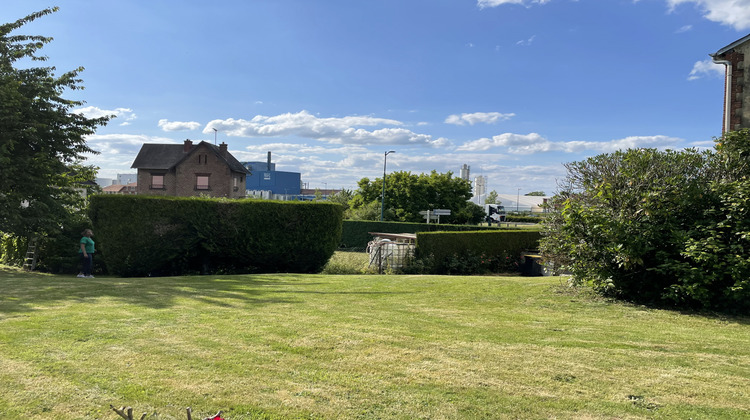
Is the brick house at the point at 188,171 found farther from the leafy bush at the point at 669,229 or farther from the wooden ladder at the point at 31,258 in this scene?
the leafy bush at the point at 669,229

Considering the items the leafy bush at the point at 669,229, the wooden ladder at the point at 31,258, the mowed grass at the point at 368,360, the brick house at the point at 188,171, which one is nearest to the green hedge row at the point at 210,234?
the wooden ladder at the point at 31,258

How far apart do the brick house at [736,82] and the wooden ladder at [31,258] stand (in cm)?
2135

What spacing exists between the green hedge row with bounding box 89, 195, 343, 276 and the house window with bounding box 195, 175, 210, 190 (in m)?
39.7

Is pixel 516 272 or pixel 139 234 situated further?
pixel 516 272

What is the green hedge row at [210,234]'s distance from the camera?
15.1 m

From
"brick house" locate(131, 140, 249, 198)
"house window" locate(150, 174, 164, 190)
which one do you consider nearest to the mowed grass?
"brick house" locate(131, 140, 249, 198)

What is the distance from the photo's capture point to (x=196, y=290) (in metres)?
10.9

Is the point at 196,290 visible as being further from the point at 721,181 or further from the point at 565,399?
the point at 721,181

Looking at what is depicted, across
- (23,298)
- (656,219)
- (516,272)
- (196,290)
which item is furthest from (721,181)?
(23,298)

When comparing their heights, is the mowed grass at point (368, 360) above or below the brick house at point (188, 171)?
below

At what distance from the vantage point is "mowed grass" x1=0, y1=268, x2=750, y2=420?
3773mm

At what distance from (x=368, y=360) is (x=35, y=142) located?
1860cm

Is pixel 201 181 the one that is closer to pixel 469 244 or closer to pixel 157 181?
pixel 157 181

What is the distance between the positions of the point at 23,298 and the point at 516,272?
1640 cm
